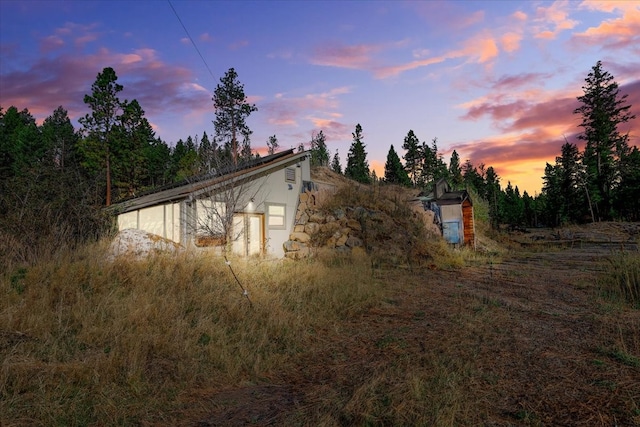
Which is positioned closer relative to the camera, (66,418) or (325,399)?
(66,418)

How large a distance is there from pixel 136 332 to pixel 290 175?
13538 mm

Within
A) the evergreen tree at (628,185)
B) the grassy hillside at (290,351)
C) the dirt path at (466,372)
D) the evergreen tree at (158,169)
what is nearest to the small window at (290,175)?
the grassy hillside at (290,351)

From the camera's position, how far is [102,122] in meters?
29.7

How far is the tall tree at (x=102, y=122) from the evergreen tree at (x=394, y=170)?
4163 cm

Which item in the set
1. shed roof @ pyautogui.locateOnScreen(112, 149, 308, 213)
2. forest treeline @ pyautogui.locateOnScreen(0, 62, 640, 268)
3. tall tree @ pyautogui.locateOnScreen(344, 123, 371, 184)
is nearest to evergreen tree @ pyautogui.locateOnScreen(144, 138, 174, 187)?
forest treeline @ pyautogui.locateOnScreen(0, 62, 640, 268)

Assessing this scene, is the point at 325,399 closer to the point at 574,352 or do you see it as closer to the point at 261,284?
the point at 574,352

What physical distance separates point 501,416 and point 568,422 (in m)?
0.49

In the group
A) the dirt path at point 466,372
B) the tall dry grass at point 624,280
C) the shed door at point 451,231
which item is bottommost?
the dirt path at point 466,372

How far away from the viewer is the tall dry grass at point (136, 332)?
10.8 ft

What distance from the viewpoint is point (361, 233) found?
16094mm

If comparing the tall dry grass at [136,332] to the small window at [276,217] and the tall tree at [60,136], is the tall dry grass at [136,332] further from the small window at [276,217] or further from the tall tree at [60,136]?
the tall tree at [60,136]

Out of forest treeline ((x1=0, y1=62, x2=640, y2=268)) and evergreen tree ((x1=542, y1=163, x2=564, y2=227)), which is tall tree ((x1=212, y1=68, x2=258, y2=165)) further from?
evergreen tree ((x1=542, y1=163, x2=564, y2=227))

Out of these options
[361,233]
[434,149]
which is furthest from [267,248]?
[434,149]

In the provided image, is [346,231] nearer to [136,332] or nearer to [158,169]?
[136,332]
